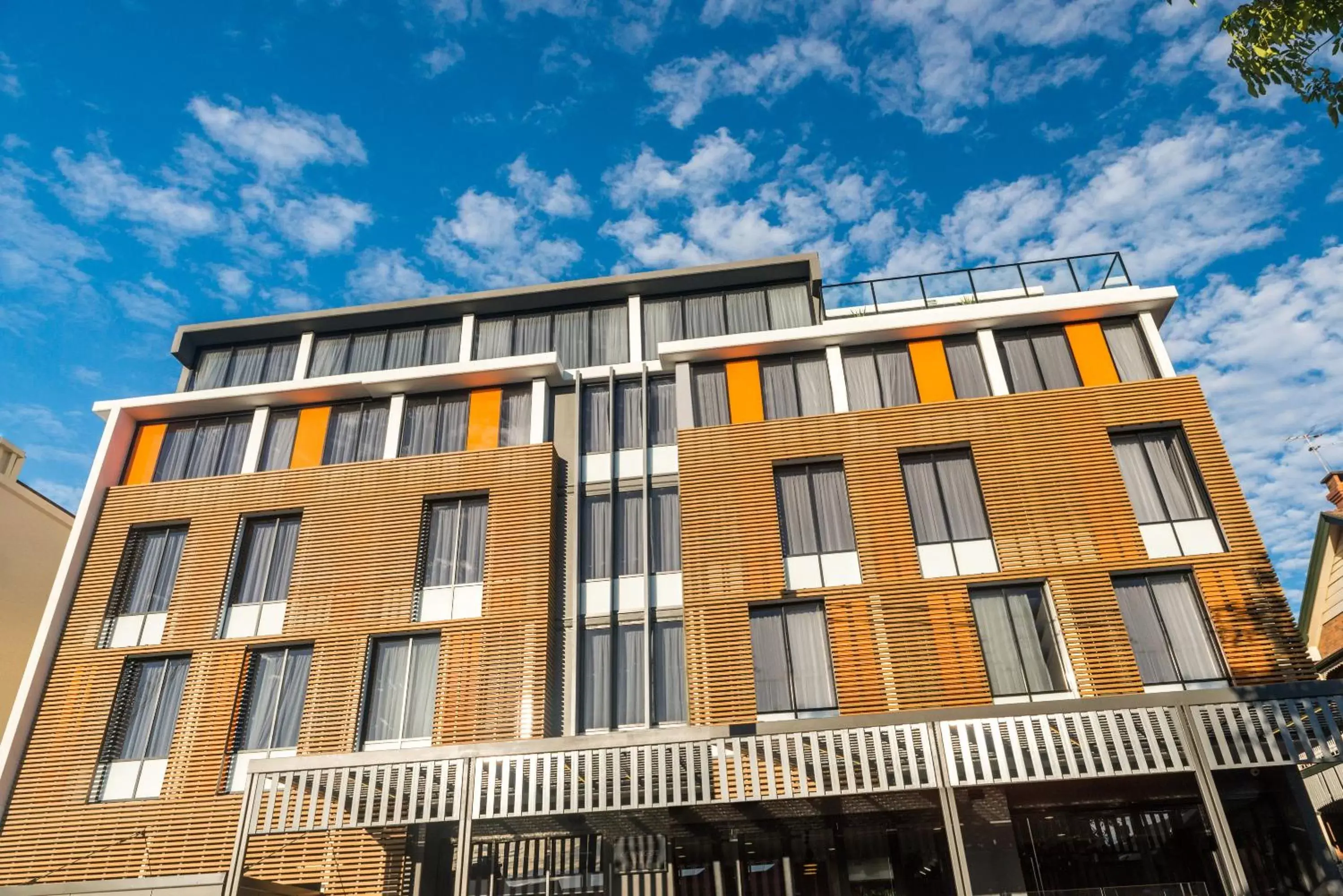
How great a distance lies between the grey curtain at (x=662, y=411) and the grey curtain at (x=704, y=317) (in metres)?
1.77

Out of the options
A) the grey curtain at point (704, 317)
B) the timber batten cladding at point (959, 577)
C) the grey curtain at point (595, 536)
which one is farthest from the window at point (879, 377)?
the grey curtain at point (595, 536)

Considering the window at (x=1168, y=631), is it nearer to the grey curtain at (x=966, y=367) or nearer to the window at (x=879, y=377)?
the grey curtain at (x=966, y=367)

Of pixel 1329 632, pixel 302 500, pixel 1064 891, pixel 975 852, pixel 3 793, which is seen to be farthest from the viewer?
pixel 1329 632

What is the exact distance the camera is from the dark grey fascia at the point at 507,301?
72.5 ft

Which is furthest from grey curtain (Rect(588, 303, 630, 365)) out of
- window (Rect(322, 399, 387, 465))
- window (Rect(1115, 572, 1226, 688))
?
window (Rect(1115, 572, 1226, 688))

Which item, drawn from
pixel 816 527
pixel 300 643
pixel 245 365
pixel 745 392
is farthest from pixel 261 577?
pixel 816 527

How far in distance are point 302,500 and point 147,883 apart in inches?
329

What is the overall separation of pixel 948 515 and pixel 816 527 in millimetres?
2658

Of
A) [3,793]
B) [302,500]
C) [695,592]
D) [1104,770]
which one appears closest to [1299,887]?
[1104,770]

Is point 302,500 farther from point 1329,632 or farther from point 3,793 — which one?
point 1329,632

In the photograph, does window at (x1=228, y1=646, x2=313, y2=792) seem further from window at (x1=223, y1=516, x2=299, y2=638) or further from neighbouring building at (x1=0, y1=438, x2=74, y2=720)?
neighbouring building at (x1=0, y1=438, x2=74, y2=720)

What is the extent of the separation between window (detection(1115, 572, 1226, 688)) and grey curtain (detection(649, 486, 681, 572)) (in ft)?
28.4

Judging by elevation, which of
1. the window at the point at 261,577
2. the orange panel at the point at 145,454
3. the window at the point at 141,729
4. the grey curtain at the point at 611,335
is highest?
the grey curtain at the point at 611,335

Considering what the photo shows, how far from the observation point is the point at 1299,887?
13.6 m
